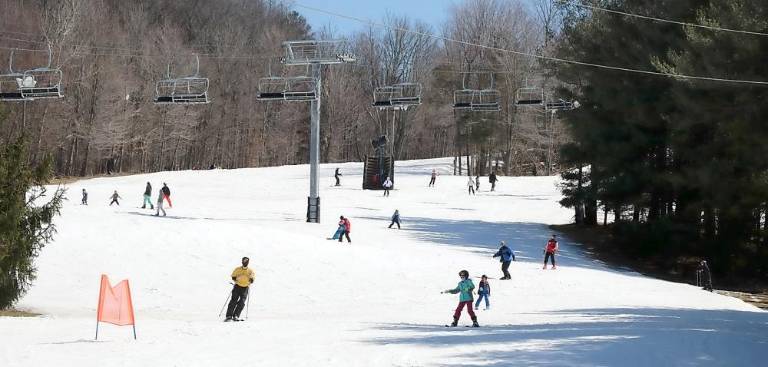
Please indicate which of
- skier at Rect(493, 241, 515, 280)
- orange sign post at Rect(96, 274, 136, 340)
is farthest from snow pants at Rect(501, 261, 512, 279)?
orange sign post at Rect(96, 274, 136, 340)

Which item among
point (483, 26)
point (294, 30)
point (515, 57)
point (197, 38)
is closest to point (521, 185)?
point (515, 57)

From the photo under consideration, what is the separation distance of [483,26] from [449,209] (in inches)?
1204

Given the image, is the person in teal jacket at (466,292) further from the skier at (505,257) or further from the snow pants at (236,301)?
the skier at (505,257)

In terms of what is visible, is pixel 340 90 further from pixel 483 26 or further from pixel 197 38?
pixel 483 26

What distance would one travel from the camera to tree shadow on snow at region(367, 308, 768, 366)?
1466 cm

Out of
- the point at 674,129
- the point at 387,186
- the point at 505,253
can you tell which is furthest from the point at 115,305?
the point at 387,186

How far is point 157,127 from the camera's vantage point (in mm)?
85875

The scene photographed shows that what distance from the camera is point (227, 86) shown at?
95.1 meters

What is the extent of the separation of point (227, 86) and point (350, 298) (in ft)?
231

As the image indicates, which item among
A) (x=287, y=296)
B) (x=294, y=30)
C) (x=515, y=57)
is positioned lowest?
(x=287, y=296)

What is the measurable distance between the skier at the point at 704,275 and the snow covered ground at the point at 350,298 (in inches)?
43.7

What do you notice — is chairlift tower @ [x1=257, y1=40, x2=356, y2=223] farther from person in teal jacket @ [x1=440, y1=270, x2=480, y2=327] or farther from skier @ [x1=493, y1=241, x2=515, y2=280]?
person in teal jacket @ [x1=440, y1=270, x2=480, y2=327]

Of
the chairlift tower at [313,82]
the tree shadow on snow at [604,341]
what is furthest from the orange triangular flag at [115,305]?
the chairlift tower at [313,82]

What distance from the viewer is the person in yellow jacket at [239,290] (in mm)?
20344
